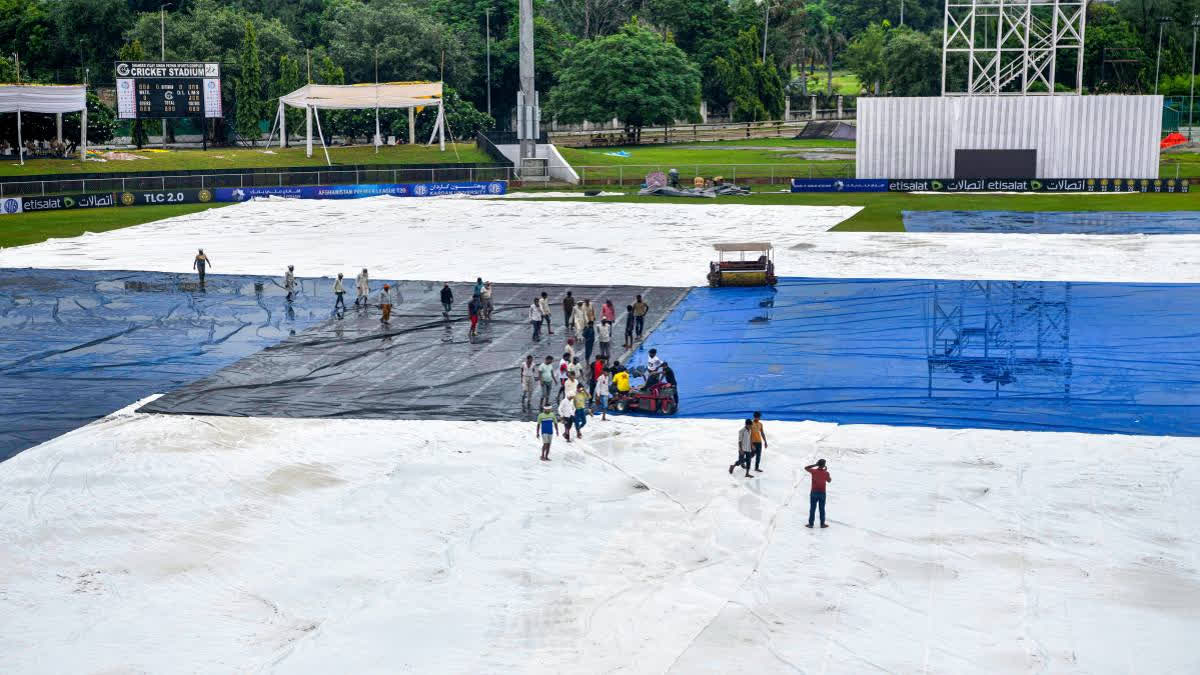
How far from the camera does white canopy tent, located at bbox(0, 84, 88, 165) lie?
81.7 m

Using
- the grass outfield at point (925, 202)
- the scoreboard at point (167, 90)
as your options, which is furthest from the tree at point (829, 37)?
the scoreboard at point (167, 90)

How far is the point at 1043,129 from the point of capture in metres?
77.4

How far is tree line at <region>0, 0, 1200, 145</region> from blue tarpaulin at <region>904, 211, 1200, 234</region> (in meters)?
53.0

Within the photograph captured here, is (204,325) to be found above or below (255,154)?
below

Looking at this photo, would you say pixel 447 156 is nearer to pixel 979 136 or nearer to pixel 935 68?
pixel 979 136

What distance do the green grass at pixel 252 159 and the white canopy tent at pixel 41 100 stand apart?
1.65 m

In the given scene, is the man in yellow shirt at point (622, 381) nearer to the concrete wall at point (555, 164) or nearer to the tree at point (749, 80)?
the concrete wall at point (555, 164)

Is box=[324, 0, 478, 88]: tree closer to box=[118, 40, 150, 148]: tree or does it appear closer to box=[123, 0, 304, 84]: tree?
box=[123, 0, 304, 84]: tree

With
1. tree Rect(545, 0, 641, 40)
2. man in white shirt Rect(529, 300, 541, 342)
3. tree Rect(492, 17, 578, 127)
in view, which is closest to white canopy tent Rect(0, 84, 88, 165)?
tree Rect(492, 17, 578, 127)

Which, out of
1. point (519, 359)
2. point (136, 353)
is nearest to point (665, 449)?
point (519, 359)

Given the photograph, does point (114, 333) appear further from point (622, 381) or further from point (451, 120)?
point (451, 120)

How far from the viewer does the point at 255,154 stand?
311 ft

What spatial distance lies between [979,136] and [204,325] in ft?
178

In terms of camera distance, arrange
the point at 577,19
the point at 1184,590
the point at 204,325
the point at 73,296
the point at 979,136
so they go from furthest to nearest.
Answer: the point at 577,19 < the point at 979,136 < the point at 73,296 < the point at 204,325 < the point at 1184,590
